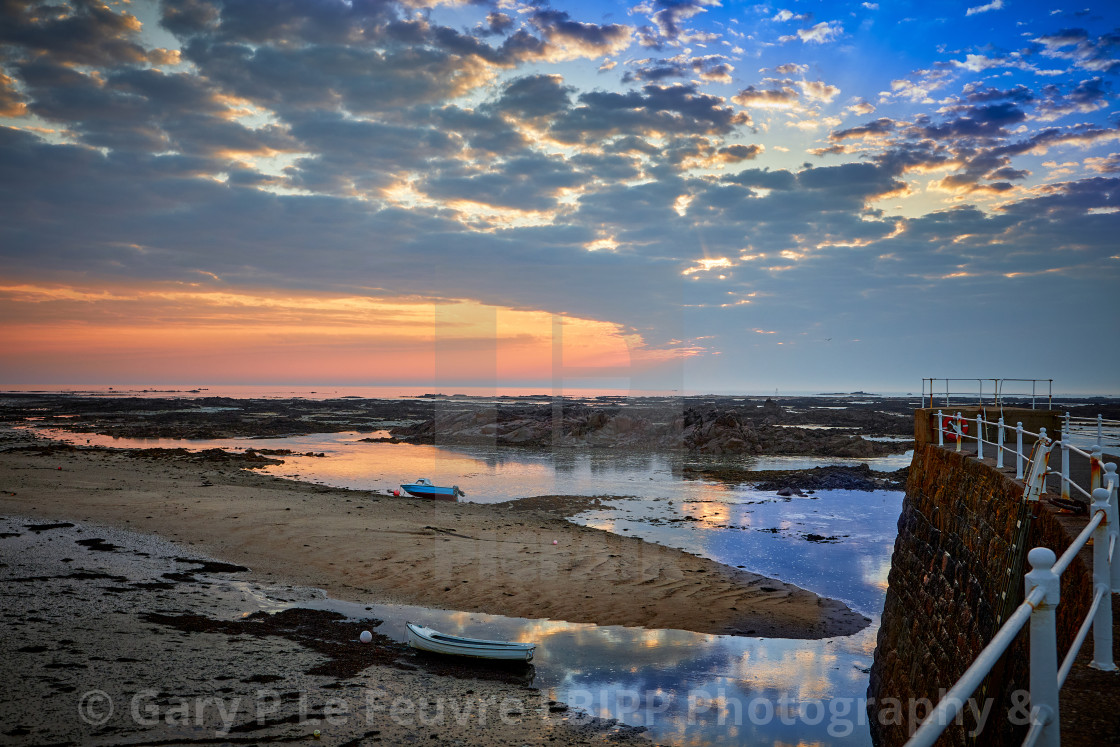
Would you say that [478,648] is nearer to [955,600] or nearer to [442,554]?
[442,554]

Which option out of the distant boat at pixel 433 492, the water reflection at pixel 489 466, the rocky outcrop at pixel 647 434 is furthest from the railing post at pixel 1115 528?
the rocky outcrop at pixel 647 434

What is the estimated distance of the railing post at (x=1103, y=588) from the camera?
13.1ft

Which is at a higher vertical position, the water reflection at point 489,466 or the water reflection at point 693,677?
the water reflection at point 489,466

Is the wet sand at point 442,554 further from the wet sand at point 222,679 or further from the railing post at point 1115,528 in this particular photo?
the railing post at point 1115,528

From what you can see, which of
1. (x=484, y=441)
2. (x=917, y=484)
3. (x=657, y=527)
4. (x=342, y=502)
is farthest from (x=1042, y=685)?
(x=484, y=441)

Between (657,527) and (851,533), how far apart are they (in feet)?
22.1

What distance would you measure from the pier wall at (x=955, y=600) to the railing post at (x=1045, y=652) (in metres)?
2.51

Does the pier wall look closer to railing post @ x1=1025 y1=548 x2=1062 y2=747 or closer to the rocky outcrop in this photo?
railing post @ x1=1025 y1=548 x2=1062 y2=747

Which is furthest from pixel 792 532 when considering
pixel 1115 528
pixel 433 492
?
pixel 1115 528

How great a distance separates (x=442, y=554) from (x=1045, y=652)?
16.3 m

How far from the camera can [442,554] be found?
57.9ft

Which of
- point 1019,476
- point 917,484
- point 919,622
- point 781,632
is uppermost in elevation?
point 1019,476

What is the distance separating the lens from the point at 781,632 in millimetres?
13391

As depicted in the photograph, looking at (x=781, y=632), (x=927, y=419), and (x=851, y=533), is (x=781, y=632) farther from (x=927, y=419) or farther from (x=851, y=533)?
(x=851, y=533)
